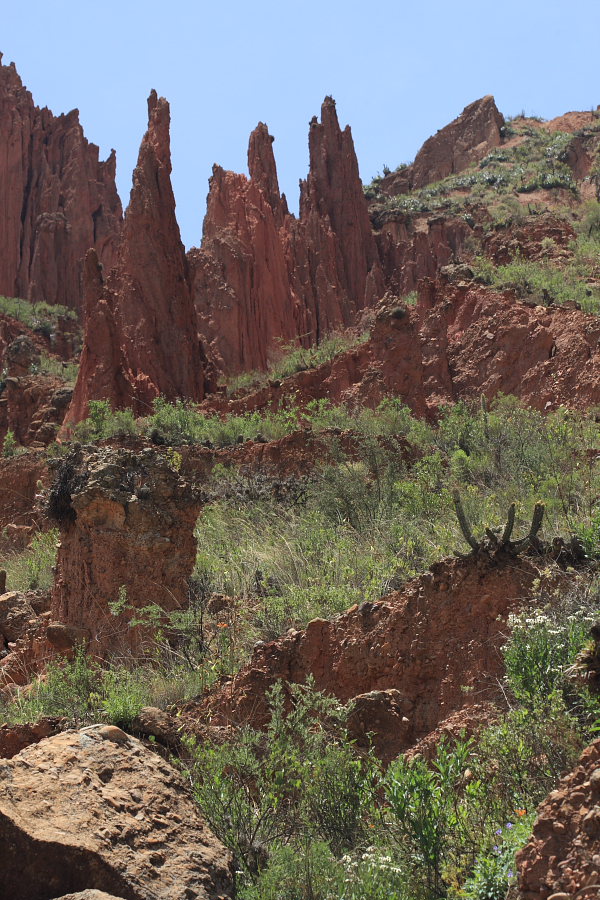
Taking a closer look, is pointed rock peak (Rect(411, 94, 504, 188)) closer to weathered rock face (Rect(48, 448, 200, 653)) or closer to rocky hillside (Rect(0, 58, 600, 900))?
rocky hillside (Rect(0, 58, 600, 900))

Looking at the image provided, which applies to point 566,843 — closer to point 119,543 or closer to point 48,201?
point 119,543

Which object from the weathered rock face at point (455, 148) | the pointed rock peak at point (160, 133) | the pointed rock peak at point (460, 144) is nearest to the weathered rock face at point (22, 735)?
the pointed rock peak at point (160, 133)

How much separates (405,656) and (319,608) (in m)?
1.66

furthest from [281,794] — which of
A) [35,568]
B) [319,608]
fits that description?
[35,568]

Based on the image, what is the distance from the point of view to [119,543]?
10164 millimetres

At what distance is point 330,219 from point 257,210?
8.38 meters

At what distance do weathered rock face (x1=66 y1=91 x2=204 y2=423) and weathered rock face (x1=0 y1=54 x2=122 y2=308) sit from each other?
1778 cm

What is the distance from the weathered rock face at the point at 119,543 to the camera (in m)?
10.0

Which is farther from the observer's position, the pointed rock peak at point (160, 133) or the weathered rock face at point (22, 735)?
the pointed rock peak at point (160, 133)

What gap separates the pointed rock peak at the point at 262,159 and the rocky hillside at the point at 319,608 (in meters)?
15.0

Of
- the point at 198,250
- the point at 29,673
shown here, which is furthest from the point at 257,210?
the point at 29,673

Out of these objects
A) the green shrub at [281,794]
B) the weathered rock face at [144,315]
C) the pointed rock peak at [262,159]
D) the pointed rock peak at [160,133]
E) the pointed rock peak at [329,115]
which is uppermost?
the pointed rock peak at [329,115]

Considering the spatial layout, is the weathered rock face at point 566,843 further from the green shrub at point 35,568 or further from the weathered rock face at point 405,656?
the green shrub at point 35,568

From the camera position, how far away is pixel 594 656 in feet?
18.7
